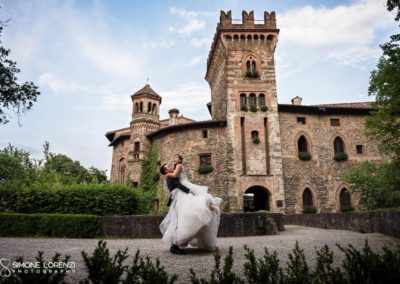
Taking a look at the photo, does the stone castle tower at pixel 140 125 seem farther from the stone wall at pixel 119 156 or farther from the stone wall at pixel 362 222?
the stone wall at pixel 362 222

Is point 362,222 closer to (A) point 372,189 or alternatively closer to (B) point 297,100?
(A) point 372,189

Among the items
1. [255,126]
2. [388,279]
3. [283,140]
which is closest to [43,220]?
[388,279]

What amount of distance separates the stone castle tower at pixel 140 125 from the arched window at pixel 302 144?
14329 millimetres

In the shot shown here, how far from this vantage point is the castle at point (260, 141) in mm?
25812

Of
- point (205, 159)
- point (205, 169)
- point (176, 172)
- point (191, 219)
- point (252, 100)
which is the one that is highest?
point (252, 100)

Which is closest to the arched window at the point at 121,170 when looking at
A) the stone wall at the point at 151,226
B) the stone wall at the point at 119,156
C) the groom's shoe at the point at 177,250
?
the stone wall at the point at 119,156

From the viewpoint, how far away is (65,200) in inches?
556

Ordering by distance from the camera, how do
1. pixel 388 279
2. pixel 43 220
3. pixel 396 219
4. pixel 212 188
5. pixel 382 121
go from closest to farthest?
pixel 388 279 < pixel 396 219 < pixel 43 220 < pixel 382 121 < pixel 212 188

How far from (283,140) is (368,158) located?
8.41 m

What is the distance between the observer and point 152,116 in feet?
102

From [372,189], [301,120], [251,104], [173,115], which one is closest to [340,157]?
[301,120]

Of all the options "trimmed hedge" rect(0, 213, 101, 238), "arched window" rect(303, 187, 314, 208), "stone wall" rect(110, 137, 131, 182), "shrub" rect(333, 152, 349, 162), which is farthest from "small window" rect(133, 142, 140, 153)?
"shrub" rect(333, 152, 349, 162)

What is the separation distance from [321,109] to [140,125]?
17.7 m

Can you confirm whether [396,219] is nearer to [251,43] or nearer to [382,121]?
[382,121]
